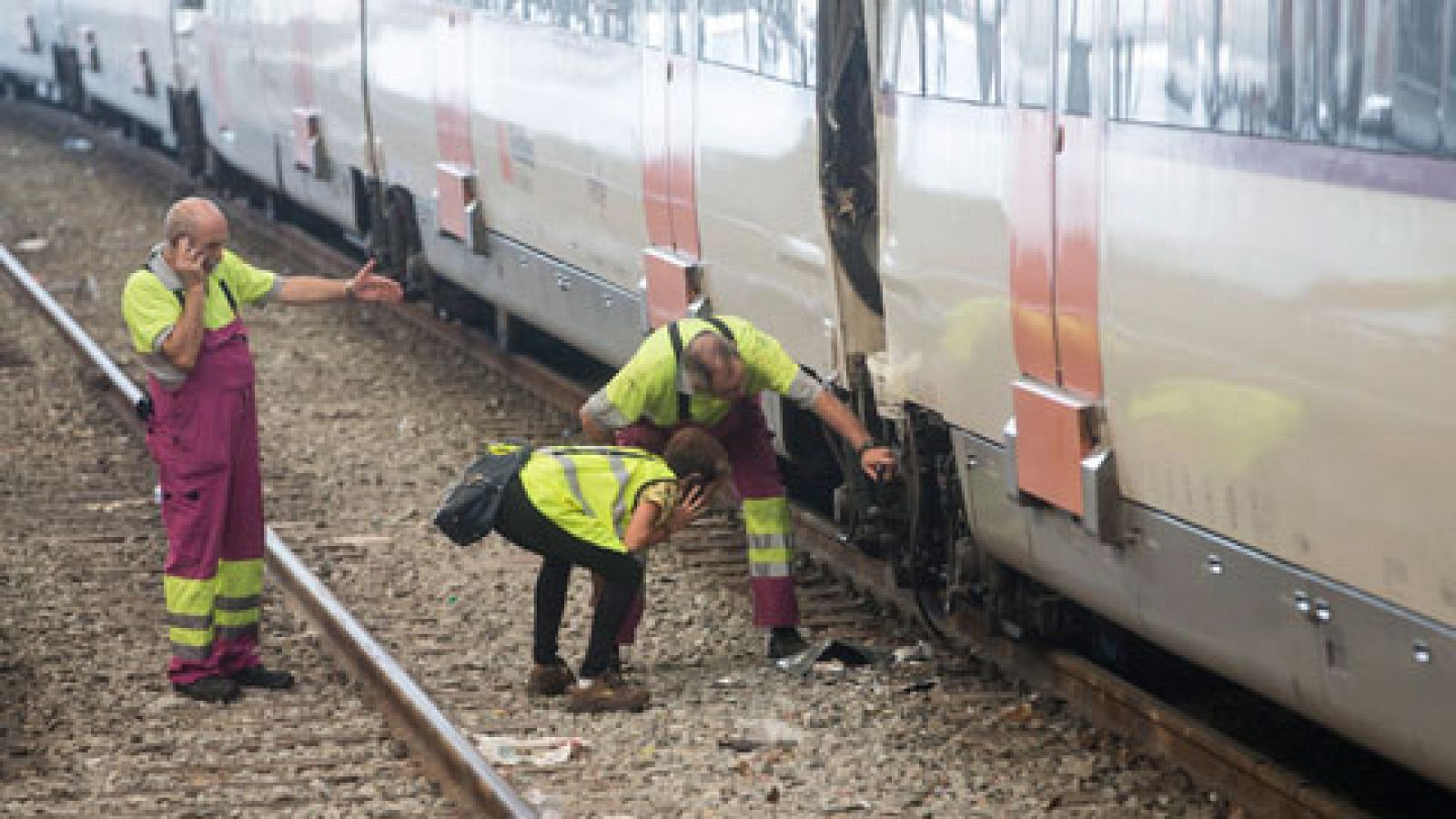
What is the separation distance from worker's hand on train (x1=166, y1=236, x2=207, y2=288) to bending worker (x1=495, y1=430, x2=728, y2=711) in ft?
3.90

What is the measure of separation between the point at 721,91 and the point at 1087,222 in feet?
10.2

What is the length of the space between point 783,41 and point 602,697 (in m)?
2.33

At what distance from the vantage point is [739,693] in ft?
28.4

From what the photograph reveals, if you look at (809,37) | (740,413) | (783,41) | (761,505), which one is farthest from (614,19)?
(761,505)

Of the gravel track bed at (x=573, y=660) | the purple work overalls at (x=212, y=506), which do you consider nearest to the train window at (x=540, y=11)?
the gravel track bed at (x=573, y=660)

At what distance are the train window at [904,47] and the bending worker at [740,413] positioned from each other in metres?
0.88

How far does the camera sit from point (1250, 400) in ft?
20.7

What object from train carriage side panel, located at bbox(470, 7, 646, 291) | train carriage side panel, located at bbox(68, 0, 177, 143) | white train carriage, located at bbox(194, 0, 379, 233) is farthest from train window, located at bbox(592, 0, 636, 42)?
train carriage side panel, located at bbox(68, 0, 177, 143)

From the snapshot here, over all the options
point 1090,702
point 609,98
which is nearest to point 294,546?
point 609,98

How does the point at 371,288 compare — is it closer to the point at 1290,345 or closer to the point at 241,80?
the point at 1290,345

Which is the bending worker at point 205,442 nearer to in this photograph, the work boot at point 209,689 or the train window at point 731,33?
the work boot at point 209,689

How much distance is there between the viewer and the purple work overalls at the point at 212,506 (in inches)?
342

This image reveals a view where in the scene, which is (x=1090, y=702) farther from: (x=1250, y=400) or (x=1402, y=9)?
(x=1402, y=9)

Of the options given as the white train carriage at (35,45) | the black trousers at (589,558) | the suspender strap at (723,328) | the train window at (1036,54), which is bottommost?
the white train carriage at (35,45)
